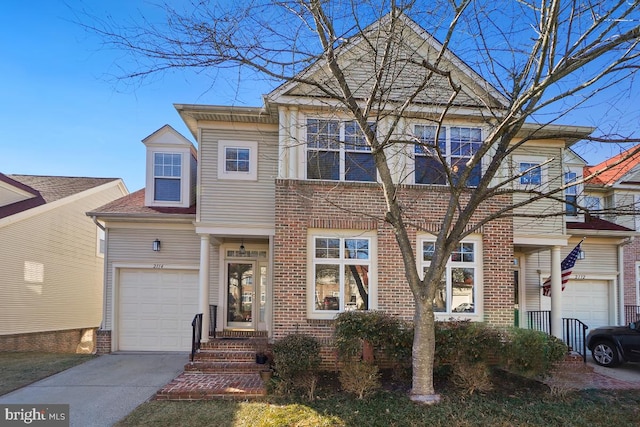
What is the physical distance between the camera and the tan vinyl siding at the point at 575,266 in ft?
40.0

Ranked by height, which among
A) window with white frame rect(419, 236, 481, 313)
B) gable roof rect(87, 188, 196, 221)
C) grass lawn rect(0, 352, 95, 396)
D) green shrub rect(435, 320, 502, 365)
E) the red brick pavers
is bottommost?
grass lawn rect(0, 352, 95, 396)

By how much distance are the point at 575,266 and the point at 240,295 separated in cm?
1002

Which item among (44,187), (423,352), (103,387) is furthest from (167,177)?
(423,352)

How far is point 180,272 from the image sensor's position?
1151cm

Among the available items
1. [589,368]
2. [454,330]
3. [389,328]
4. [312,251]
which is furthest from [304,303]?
[589,368]

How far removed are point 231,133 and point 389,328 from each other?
19.9 ft

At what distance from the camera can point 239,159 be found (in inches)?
404

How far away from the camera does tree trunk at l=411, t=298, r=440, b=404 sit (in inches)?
252

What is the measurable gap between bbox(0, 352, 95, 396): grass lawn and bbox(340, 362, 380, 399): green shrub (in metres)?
6.09

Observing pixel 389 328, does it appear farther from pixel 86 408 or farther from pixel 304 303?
pixel 86 408

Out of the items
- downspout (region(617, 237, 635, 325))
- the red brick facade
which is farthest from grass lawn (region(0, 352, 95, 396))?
downspout (region(617, 237, 635, 325))

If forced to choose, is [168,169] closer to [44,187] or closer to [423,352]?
[44,187]

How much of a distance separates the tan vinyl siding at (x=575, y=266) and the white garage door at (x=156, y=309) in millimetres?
9789

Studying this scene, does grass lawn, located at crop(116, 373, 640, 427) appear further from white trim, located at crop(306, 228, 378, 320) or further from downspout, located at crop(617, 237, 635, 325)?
downspout, located at crop(617, 237, 635, 325)
